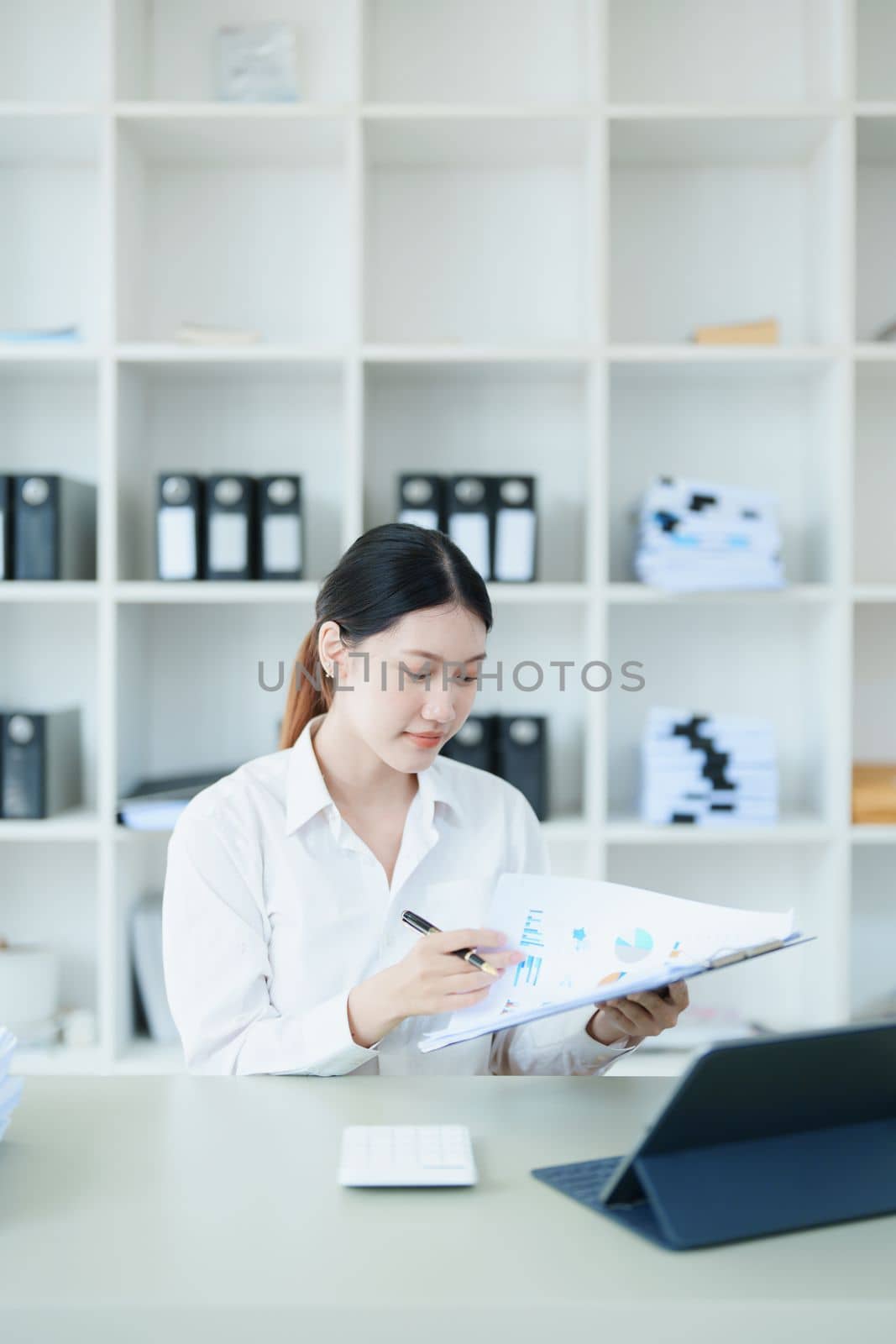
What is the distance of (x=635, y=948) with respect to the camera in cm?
111

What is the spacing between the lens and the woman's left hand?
1174mm

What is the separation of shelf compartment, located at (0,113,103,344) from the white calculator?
7.26 ft

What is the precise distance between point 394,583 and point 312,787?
27 cm

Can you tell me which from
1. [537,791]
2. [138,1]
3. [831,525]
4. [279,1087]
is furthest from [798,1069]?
[138,1]

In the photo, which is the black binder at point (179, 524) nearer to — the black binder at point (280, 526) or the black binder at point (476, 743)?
the black binder at point (280, 526)

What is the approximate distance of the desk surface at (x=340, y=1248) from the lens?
67 cm

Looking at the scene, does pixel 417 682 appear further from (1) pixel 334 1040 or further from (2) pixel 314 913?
(1) pixel 334 1040

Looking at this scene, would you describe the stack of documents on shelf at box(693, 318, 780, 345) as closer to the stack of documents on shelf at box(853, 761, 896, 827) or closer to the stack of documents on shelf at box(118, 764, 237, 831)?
the stack of documents on shelf at box(853, 761, 896, 827)

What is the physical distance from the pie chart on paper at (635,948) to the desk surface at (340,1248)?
0.46ft

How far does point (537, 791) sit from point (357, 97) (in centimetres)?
143

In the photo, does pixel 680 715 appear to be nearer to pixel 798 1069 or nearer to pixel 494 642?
pixel 494 642

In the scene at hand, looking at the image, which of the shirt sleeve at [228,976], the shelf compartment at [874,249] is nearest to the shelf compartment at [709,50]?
the shelf compartment at [874,249]

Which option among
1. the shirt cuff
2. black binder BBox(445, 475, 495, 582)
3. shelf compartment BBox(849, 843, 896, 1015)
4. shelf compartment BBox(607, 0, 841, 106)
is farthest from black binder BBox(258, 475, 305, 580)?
shelf compartment BBox(849, 843, 896, 1015)

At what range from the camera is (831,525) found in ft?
7.90
